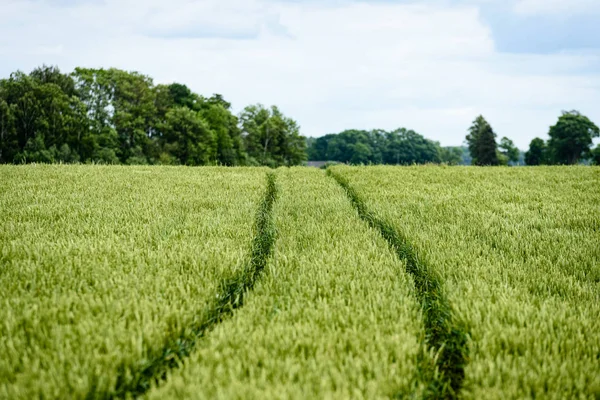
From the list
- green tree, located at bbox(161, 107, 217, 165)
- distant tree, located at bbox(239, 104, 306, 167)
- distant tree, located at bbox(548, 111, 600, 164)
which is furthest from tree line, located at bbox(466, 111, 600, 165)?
green tree, located at bbox(161, 107, 217, 165)

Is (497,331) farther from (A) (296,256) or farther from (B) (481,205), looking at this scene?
(B) (481,205)

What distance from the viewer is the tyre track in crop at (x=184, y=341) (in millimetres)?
2361

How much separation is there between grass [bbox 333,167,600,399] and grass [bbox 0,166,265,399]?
2171 millimetres

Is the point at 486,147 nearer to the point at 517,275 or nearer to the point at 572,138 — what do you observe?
the point at 572,138

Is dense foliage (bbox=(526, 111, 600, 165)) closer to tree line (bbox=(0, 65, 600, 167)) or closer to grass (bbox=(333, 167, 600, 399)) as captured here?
tree line (bbox=(0, 65, 600, 167))

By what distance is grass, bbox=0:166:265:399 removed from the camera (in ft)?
7.92

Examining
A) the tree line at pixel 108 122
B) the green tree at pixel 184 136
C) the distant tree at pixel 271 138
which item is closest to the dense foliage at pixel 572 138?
the distant tree at pixel 271 138

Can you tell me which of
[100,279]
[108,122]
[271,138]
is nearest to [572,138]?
[271,138]

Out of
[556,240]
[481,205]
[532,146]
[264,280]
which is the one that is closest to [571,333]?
[264,280]

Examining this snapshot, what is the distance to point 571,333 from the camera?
9.43 feet

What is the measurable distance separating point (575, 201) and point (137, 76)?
226ft

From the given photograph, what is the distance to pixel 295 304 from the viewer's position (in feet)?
10.6

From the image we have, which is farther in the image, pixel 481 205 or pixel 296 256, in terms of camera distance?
pixel 481 205

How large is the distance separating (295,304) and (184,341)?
92 cm
